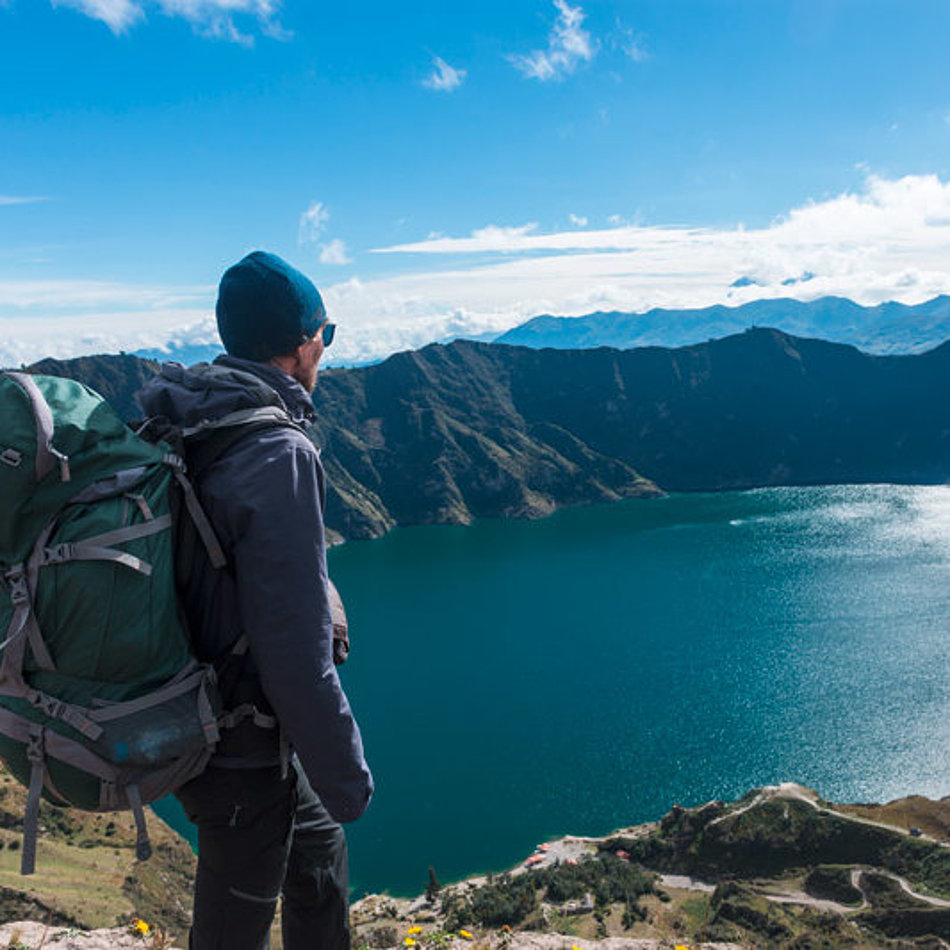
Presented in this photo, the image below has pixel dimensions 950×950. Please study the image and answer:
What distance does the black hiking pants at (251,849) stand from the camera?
278 centimetres

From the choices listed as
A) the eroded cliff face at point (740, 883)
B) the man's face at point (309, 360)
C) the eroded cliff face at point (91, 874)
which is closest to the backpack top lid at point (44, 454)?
the man's face at point (309, 360)

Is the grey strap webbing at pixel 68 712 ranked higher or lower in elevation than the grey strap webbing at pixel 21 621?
lower

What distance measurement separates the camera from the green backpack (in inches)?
90.0

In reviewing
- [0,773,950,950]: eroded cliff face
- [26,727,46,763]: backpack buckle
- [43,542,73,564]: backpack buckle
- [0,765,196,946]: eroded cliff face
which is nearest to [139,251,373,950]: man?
[43,542,73,564]: backpack buckle

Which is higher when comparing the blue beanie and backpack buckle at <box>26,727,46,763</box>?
the blue beanie

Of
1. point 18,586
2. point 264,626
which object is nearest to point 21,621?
point 18,586

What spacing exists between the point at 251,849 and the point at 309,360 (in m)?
2.01

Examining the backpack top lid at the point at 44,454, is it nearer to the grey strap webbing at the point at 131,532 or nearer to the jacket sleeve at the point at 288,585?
the grey strap webbing at the point at 131,532

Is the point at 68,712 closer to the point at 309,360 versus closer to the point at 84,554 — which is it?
the point at 84,554

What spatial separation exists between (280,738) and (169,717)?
0.47 m

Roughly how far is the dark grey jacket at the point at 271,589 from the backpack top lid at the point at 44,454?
0.97 feet

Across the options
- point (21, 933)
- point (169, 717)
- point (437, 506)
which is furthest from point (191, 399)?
point (437, 506)

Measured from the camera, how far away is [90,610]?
7.54 ft

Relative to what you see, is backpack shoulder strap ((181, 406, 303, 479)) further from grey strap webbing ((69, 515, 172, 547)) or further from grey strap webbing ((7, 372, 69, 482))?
grey strap webbing ((7, 372, 69, 482))
